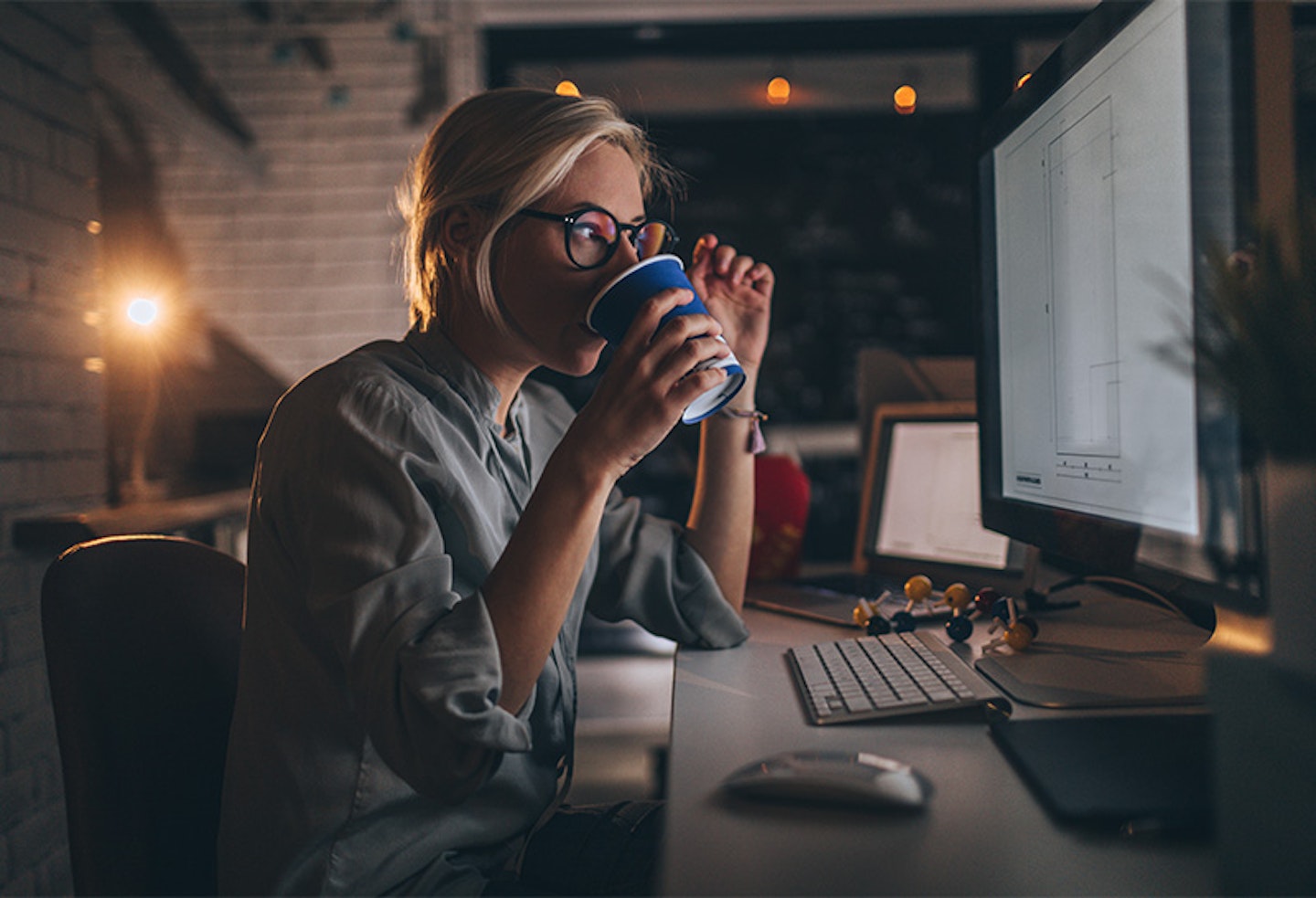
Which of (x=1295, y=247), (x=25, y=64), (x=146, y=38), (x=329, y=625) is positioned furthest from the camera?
(x=146, y=38)

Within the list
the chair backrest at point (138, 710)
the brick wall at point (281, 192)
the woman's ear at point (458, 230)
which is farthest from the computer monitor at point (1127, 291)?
the brick wall at point (281, 192)

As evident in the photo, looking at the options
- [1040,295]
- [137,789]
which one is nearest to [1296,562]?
[1040,295]

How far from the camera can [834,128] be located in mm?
3260

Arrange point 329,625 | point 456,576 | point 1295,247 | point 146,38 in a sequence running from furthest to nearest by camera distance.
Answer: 1. point 146,38
2. point 456,576
3. point 329,625
4. point 1295,247

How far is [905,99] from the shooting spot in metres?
3.38

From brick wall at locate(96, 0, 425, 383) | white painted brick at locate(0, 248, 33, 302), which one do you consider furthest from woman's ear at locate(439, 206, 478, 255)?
brick wall at locate(96, 0, 425, 383)

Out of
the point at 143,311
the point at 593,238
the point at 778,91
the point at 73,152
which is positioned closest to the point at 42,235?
the point at 73,152

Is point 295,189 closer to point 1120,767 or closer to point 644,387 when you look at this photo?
point 644,387

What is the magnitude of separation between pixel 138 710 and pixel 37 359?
1.01 m

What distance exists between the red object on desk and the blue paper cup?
66cm

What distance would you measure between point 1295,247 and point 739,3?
3020 millimetres

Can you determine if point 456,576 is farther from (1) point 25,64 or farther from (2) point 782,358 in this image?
(2) point 782,358

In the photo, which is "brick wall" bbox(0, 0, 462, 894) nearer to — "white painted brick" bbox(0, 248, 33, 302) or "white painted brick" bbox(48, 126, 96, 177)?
"white painted brick" bbox(48, 126, 96, 177)

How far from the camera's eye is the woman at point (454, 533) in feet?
2.18
